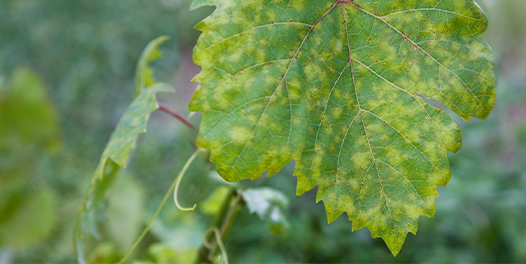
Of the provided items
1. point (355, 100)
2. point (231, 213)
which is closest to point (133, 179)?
point (231, 213)

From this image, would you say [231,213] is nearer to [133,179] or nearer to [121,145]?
[121,145]

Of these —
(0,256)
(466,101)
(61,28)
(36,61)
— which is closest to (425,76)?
(466,101)

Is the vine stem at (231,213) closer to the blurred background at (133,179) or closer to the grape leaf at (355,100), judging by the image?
the blurred background at (133,179)

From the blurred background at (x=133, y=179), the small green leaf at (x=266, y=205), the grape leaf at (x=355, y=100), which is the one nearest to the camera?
the grape leaf at (x=355, y=100)

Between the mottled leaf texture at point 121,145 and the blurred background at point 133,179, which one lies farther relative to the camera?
the blurred background at point 133,179

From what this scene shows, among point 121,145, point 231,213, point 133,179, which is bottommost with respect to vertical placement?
point 133,179

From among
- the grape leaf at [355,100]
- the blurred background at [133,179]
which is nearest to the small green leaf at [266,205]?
the blurred background at [133,179]
